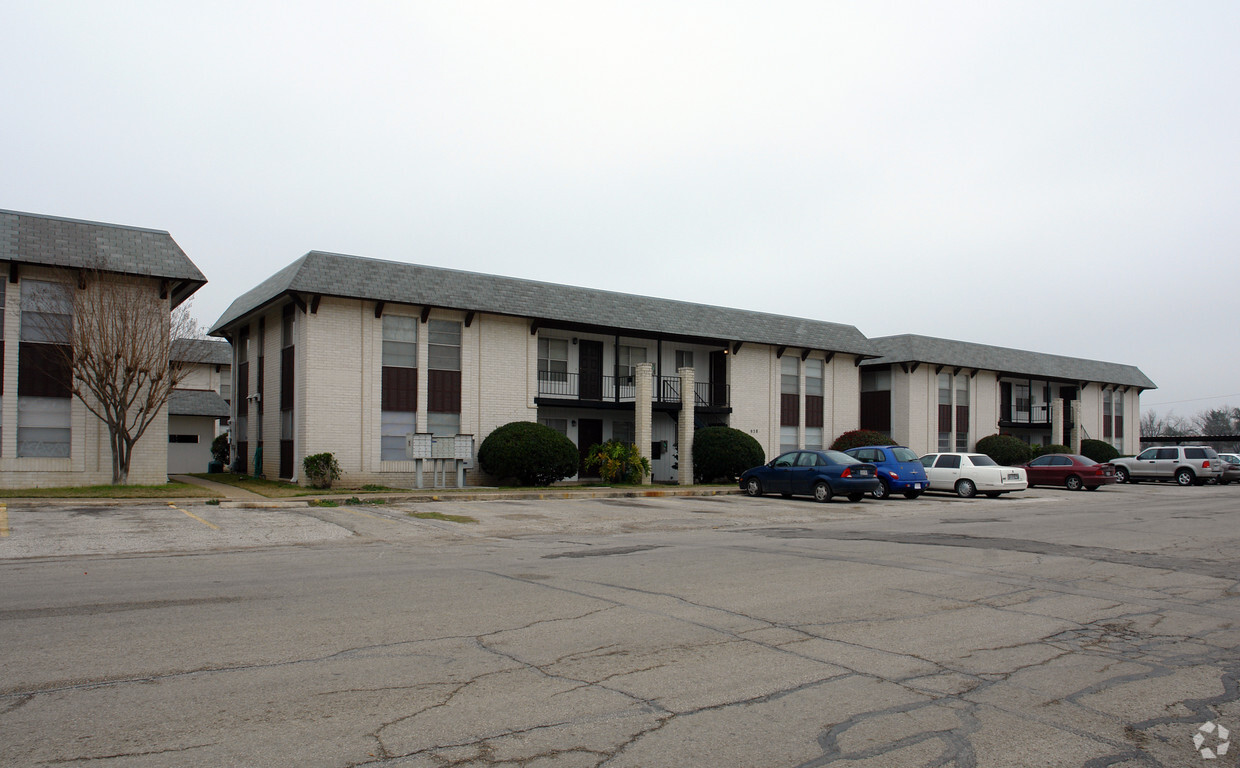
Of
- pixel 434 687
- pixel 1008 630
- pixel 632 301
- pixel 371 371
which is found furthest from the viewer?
pixel 632 301

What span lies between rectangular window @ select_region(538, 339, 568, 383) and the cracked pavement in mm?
17937

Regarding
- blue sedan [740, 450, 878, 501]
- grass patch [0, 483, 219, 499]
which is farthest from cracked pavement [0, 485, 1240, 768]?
blue sedan [740, 450, 878, 501]

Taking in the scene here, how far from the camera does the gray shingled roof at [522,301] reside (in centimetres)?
2542

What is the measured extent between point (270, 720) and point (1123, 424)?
60.5m

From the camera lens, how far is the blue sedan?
23.2m

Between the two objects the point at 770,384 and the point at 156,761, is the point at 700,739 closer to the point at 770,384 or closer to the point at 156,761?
the point at 156,761

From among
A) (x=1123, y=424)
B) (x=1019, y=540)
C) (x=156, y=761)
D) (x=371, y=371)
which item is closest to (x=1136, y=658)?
(x=156, y=761)

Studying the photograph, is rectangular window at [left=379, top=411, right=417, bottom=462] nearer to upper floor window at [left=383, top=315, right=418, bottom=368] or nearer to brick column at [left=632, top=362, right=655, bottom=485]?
upper floor window at [left=383, top=315, right=418, bottom=368]

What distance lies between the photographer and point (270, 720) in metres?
4.80

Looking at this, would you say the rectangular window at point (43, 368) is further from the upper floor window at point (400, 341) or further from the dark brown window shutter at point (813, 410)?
the dark brown window shutter at point (813, 410)

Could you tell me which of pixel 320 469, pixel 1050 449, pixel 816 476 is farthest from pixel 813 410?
pixel 320 469

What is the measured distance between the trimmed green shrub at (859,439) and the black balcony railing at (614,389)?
6274 mm

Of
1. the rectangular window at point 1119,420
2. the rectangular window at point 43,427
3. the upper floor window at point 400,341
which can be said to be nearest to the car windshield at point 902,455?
the upper floor window at point 400,341

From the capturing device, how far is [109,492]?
2019 centimetres
